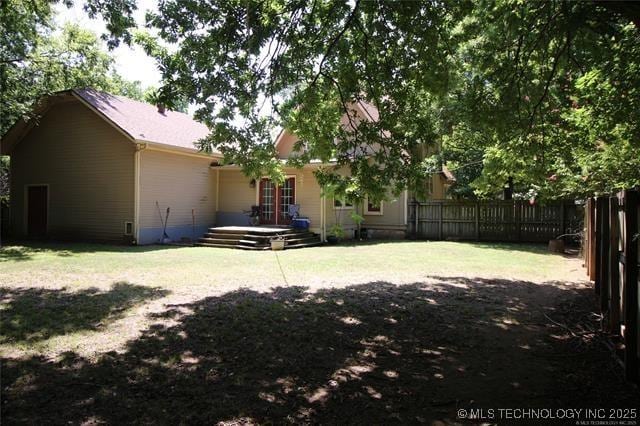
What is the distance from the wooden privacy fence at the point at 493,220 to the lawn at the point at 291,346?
791cm

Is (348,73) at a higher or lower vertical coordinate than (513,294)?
higher

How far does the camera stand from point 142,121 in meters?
17.0

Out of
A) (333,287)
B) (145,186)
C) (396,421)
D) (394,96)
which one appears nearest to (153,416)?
(396,421)

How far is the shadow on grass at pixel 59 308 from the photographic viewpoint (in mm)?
5121

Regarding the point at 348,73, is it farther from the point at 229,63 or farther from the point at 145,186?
the point at 145,186

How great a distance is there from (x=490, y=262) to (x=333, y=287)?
5548mm

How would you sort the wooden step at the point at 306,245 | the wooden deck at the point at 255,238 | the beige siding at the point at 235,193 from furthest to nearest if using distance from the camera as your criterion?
the beige siding at the point at 235,193 → the wooden step at the point at 306,245 → the wooden deck at the point at 255,238

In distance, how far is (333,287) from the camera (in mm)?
7922

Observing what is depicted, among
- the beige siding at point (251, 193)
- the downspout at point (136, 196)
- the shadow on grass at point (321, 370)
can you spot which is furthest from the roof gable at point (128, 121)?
the shadow on grass at point (321, 370)

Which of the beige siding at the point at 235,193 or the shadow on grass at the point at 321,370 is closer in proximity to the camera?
the shadow on grass at the point at 321,370

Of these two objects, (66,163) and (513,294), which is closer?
(513,294)

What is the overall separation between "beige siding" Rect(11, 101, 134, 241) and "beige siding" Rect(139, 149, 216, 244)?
0.55 metres

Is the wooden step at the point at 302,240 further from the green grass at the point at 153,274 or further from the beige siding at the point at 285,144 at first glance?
the beige siding at the point at 285,144

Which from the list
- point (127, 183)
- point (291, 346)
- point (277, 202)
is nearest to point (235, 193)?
point (277, 202)
